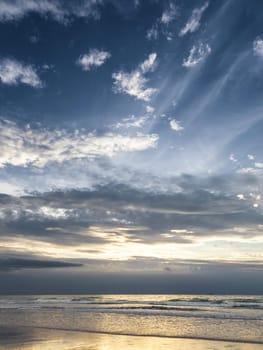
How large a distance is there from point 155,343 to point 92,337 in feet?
17.3

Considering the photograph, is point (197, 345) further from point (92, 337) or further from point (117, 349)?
point (92, 337)

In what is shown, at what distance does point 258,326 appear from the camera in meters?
29.5

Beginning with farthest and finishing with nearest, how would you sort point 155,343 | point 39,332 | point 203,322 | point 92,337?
point 203,322, point 39,332, point 92,337, point 155,343

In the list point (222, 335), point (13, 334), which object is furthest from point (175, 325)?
point (13, 334)

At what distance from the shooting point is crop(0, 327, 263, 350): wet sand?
66.4ft

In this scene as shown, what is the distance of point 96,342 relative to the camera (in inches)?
875

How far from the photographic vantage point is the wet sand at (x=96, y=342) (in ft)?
66.4

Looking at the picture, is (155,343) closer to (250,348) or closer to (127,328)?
(250,348)

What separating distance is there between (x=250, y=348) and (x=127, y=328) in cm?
1302

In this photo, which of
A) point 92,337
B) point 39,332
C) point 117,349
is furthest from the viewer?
point 39,332

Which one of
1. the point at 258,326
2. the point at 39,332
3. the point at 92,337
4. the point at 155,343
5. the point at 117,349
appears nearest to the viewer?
the point at 117,349

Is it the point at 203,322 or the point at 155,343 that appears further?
the point at 203,322

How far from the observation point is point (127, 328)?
29609mm

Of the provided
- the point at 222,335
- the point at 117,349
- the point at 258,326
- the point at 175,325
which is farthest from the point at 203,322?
the point at 117,349
